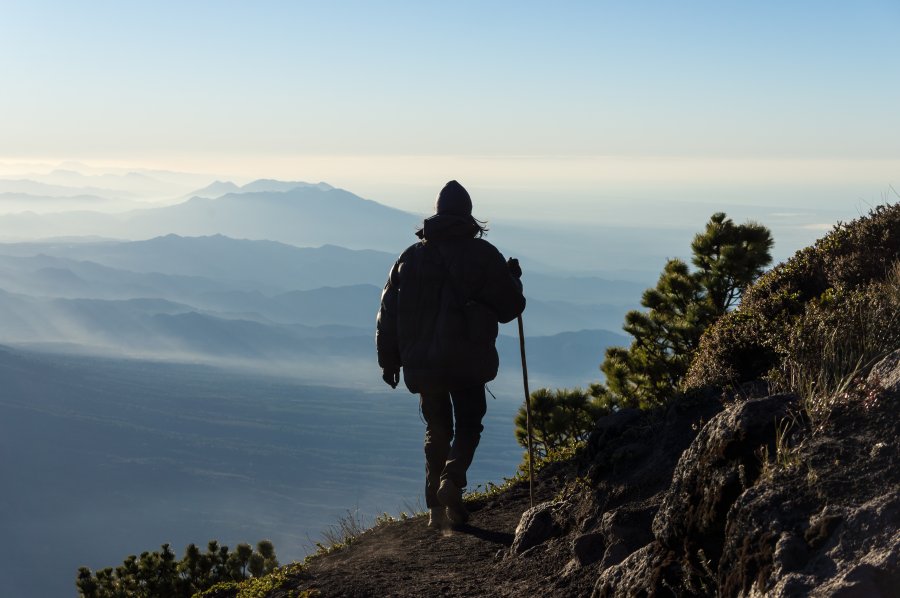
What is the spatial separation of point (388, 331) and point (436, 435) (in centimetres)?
110

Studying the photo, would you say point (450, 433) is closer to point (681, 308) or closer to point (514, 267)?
point (514, 267)

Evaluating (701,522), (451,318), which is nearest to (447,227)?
(451,318)

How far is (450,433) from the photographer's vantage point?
9.82 meters

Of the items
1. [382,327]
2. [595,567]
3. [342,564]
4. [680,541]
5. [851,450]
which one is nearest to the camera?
[851,450]

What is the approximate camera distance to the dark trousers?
9.48m

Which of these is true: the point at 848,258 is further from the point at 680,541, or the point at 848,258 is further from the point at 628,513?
the point at 680,541

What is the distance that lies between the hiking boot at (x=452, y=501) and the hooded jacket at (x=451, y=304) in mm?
919

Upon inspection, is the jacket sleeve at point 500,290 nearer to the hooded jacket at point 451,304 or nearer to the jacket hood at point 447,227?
the hooded jacket at point 451,304

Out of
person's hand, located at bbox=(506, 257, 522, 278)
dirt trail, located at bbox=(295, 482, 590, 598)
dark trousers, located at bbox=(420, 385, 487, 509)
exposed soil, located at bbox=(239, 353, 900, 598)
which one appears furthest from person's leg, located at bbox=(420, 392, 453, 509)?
person's hand, located at bbox=(506, 257, 522, 278)

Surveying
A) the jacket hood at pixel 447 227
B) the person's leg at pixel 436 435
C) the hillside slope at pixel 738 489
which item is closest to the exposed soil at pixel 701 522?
the hillside slope at pixel 738 489

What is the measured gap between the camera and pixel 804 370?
602cm

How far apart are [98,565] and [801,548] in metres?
213

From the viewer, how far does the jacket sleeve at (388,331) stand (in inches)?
381

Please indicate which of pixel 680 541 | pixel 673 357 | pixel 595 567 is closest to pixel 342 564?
Result: pixel 595 567
